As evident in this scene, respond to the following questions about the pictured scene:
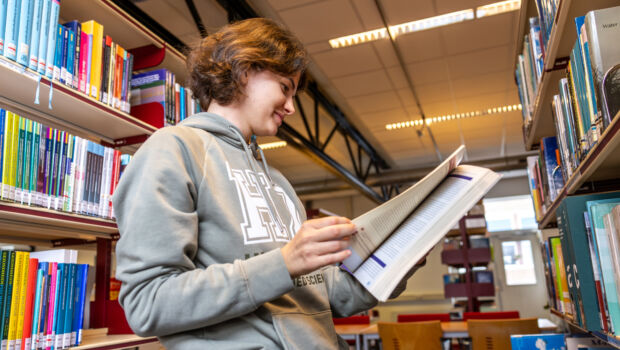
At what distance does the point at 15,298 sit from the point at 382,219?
3.95ft

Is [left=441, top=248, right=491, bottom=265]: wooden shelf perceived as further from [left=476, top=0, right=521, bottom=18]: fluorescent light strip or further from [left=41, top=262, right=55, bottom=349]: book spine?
[left=41, top=262, right=55, bottom=349]: book spine

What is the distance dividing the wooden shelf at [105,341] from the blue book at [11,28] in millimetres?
1013

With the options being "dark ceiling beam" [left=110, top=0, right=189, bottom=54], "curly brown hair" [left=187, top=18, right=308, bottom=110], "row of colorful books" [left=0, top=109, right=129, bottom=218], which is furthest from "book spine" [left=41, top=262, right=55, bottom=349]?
"dark ceiling beam" [left=110, top=0, right=189, bottom=54]

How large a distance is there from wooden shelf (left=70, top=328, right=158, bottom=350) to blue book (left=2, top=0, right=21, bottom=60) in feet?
3.32

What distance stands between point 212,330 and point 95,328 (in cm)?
156

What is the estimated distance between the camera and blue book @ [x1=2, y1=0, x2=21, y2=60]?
5.01 ft

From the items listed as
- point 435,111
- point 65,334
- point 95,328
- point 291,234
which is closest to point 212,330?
point 291,234

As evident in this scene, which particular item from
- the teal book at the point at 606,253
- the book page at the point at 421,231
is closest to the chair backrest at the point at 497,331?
the teal book at the point at 606,253

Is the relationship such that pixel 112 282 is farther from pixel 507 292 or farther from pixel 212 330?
pixel 507 292

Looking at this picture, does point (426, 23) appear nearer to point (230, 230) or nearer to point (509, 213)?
point (230, 230)

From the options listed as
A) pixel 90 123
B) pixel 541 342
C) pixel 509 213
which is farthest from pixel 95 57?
pixel 509 213

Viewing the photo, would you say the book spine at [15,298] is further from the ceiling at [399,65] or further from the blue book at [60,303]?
the ceiling at [399,65]

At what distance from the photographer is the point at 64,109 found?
195 cm

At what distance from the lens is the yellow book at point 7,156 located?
4.73 feet
